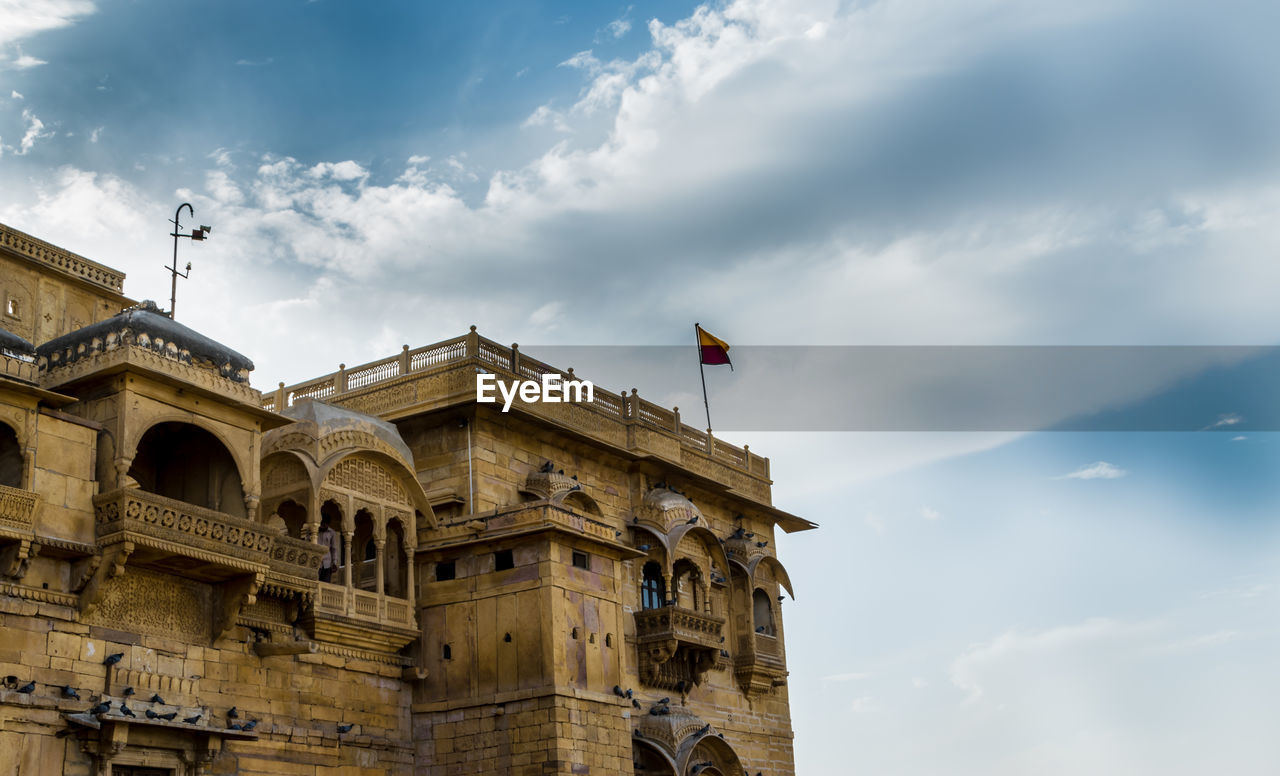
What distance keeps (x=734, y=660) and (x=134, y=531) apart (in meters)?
15.4

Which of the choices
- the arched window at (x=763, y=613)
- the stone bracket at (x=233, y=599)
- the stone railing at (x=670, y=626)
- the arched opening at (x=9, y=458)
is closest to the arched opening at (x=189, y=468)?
the stone bracket at (x=233, y=599)

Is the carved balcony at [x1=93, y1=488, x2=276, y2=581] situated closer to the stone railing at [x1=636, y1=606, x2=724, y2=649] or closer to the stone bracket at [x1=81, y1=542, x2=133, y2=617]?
the stone bracket at [x1=81, y1=542, x2=133, y2=617]

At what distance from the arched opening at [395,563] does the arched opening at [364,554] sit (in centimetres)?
24

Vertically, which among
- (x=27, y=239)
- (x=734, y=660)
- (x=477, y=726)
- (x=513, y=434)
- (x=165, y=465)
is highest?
(x=27, y=239)

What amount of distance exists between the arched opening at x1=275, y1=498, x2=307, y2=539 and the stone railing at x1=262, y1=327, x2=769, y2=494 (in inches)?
144

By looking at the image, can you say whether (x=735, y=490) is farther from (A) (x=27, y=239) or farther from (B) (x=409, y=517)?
(A) (x=27, y=239)

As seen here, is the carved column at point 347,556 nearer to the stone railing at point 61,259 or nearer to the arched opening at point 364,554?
the arched opening at point 364,554

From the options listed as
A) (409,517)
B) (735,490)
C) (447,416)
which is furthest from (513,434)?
(735,490)

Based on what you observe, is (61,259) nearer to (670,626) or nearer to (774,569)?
(670,626)

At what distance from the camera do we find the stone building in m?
17.1

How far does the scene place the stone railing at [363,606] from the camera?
68.9 feet

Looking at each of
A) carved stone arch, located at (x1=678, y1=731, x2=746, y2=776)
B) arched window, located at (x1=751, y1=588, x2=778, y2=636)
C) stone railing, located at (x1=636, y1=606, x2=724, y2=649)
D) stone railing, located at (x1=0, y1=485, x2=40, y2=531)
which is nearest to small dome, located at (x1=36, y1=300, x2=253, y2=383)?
stone railing, located at (x1=0, y1=485, x2=40, y2=531)

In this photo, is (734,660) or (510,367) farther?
(734,660)

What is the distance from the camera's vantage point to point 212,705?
1892cm
